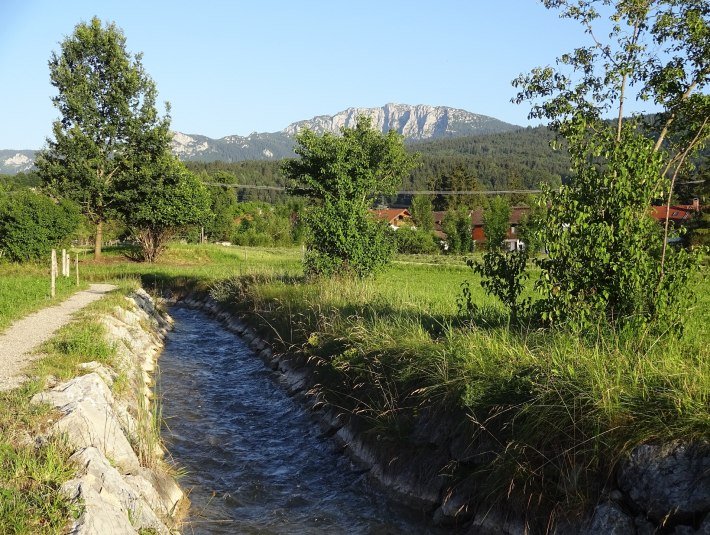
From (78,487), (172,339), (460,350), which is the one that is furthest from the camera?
(172,339)

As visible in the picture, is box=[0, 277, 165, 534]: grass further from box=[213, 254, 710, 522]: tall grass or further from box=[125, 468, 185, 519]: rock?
box=[213, 254, 710, 522]: tall grass

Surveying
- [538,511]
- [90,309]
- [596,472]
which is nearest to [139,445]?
[538,511]

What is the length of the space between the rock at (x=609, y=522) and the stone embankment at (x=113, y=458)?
13.9 ft

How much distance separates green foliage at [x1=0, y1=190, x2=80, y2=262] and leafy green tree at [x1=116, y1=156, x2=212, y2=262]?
6.42 metres

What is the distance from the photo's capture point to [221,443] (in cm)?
1009

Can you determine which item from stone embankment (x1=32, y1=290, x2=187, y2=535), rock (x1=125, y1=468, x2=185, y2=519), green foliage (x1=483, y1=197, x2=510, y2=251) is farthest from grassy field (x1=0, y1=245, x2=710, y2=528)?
green foliage (x1=483, y1=197, x2=510, y2=251)

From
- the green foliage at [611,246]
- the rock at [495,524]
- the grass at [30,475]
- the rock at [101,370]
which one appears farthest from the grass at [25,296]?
the green foliage at [611,246]

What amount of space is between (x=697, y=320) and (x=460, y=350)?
347cm

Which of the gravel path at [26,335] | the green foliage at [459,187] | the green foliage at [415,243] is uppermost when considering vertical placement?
the green foliage at [459,187]

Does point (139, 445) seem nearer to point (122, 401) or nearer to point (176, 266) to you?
point (122, 401)

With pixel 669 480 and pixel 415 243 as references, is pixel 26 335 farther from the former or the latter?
pixel 415 243

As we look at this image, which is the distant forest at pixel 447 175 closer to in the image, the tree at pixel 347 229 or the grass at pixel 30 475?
the tree at pixel 347 229

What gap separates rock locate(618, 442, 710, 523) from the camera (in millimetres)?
5133

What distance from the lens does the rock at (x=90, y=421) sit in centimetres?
686
